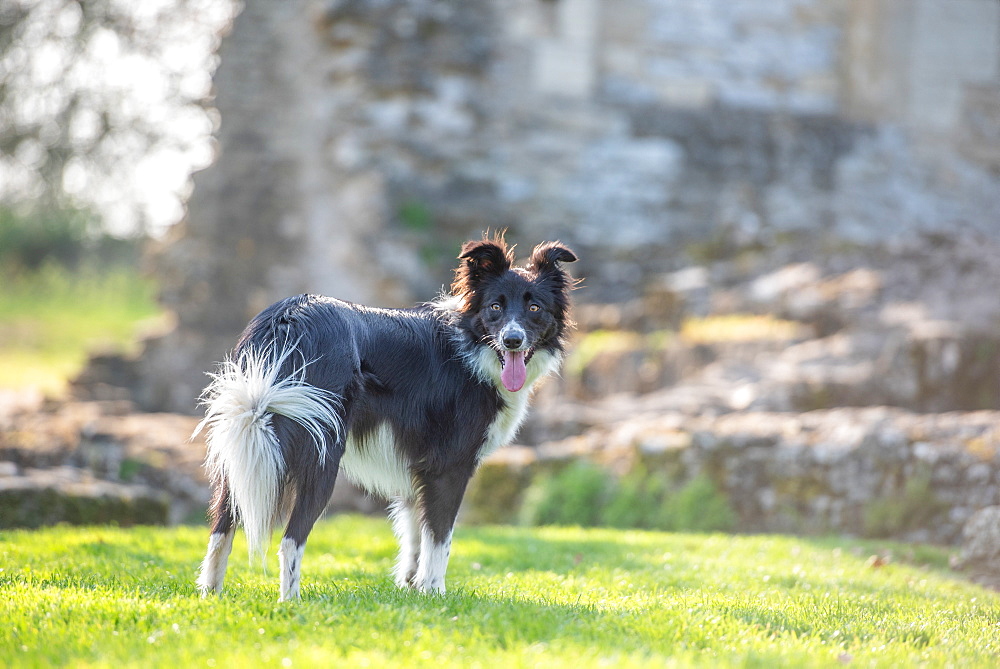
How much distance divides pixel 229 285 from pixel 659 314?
7424 millimetres

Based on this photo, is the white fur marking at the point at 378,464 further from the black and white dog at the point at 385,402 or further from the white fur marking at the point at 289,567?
the white fur marking at the point at 289,567

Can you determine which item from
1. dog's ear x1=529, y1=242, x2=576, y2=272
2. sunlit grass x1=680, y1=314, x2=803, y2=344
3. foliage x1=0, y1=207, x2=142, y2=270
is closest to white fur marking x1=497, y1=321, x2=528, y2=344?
dog's ear x1=529, y1=242, x2=576, y2=272

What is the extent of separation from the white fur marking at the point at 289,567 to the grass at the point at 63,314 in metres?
16.8

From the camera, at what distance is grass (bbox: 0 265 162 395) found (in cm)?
2128

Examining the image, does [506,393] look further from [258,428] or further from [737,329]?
[737,329]

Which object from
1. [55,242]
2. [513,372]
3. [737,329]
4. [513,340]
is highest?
[513,340]

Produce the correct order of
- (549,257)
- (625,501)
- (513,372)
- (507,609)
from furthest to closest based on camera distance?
(625,501)
(549,257)
(513,372)
(507,609)

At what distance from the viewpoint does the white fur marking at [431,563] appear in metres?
4.80

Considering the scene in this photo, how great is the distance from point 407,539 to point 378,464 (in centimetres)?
59

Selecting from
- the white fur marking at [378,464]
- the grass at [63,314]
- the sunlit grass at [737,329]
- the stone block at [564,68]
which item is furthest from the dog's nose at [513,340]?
the grass at [63,314]

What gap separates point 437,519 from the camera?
492 cm

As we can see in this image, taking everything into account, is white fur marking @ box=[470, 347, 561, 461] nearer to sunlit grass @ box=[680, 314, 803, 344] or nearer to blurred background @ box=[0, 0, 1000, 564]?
blurred background @ box=[0, 0, 1000, 564]

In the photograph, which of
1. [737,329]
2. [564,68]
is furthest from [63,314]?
[737,329]

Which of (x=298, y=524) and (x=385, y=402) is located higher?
(x=385, y=402)
